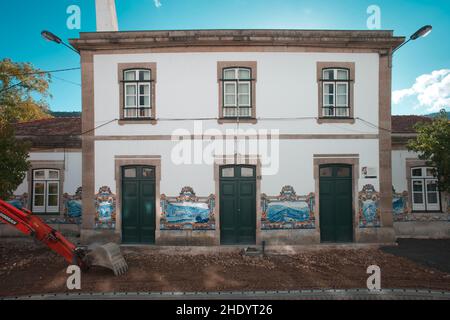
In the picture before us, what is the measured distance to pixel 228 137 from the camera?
349 inches

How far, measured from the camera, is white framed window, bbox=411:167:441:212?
10.3 m

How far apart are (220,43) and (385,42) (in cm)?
575

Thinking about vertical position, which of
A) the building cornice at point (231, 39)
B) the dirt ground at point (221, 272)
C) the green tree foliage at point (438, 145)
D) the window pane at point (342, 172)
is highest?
the building cornice at point (231, 39)

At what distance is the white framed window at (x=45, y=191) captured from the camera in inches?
405

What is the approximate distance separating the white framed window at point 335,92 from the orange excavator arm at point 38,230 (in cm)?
849

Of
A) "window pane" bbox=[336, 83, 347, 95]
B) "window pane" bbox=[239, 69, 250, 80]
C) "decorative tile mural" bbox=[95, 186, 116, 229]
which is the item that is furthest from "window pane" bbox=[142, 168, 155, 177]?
"window pane" bbox=[336, 83, 347, 95]

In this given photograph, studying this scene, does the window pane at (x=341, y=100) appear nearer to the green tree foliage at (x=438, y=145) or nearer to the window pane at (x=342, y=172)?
the window pane at (x=342, y=172)

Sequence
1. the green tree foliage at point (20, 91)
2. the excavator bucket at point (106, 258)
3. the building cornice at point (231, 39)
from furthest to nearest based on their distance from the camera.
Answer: the green tree foliage at point (20, 91), the building cornice at point (231, 39), the excavator bucket at point (106, 258)

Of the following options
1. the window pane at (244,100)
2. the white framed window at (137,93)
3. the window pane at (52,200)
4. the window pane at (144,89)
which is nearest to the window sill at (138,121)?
the white framed window at (137,93)

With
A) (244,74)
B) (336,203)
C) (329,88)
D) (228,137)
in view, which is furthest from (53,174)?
(329,88)

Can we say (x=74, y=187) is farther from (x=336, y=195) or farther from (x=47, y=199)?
(x=336, y=195)
